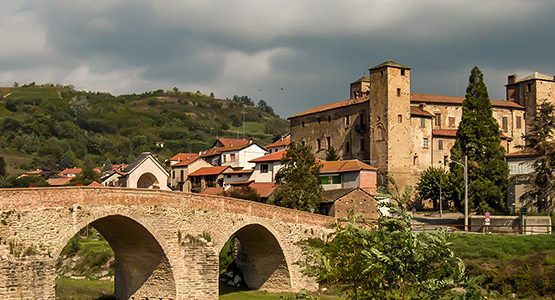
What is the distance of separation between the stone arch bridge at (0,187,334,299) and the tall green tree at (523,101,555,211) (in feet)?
63.2

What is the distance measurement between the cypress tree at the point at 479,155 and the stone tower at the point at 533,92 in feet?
72.8

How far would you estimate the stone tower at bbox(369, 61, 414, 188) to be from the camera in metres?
78.8

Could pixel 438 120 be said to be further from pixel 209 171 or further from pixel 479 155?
pixel 209 171

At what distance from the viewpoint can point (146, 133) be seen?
196 metres

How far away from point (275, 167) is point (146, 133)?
4774 inches

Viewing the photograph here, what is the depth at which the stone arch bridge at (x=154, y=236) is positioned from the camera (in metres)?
33.6

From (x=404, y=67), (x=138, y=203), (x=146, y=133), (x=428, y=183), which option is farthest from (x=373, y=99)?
(x=146, y=133)

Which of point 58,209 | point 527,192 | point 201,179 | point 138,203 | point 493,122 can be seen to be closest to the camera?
point 58,209

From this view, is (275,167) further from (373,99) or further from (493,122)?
(493,122)

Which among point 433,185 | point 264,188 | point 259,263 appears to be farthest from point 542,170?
point 264,188

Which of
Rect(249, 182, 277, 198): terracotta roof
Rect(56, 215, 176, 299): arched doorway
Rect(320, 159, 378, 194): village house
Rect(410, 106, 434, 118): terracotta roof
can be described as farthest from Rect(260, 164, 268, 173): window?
Rect(56, 215, 176, 299): arched doorway

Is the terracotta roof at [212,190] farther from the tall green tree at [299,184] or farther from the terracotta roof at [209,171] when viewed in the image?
the tall green tree at [299,184]

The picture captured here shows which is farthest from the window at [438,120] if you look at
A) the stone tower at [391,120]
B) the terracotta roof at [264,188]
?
the terracotta roof at [264,188]

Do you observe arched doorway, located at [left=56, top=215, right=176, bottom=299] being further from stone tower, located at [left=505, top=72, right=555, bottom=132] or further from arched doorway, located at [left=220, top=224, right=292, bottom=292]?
stone tower, located at [left=505, top=72, right=555, bottom=132]
